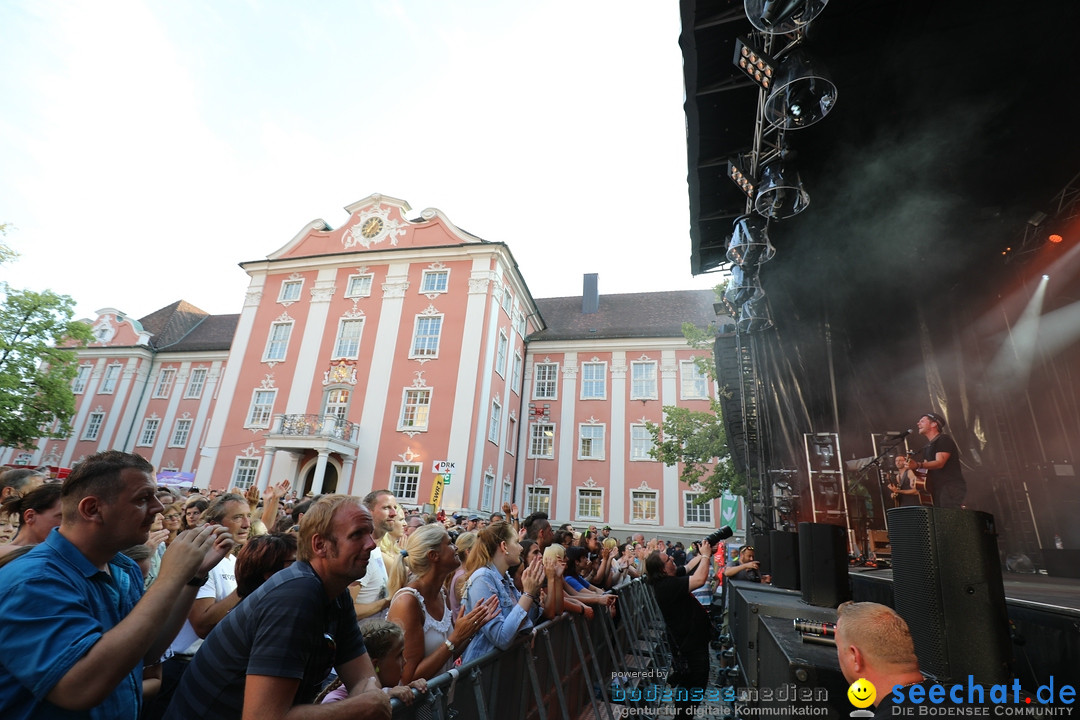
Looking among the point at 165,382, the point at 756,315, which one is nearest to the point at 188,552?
the point at 756,315

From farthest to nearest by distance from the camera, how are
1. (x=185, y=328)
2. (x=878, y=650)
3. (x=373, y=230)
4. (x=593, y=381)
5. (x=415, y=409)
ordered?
(x=185, y=328), (x=593, y=381), (x=373, y=230), (x=415, y=409), (x=878, y=650)

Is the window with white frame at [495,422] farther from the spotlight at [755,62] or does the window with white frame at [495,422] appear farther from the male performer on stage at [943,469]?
the spotlight at [755,62]

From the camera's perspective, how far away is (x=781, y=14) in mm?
4453

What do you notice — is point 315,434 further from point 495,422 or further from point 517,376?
point 517,376

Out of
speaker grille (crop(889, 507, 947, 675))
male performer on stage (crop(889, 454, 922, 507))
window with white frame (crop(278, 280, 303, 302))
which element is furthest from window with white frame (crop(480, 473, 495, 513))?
speaker grille (crop(889, 507, 947, 675))

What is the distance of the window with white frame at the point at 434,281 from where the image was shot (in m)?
26.9

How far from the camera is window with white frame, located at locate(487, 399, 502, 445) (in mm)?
26312

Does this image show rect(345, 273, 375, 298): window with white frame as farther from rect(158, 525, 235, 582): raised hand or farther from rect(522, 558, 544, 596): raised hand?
rect(158, 525, 235, 582): raised hand

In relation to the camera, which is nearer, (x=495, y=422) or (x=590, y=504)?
(x=495, y=422)

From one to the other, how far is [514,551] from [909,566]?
276 centimetres

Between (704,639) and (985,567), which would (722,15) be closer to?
(985,567)

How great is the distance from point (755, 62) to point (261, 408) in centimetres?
2736

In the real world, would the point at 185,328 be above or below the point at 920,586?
above

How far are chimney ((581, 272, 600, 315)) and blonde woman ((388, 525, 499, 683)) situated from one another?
3260 cm
